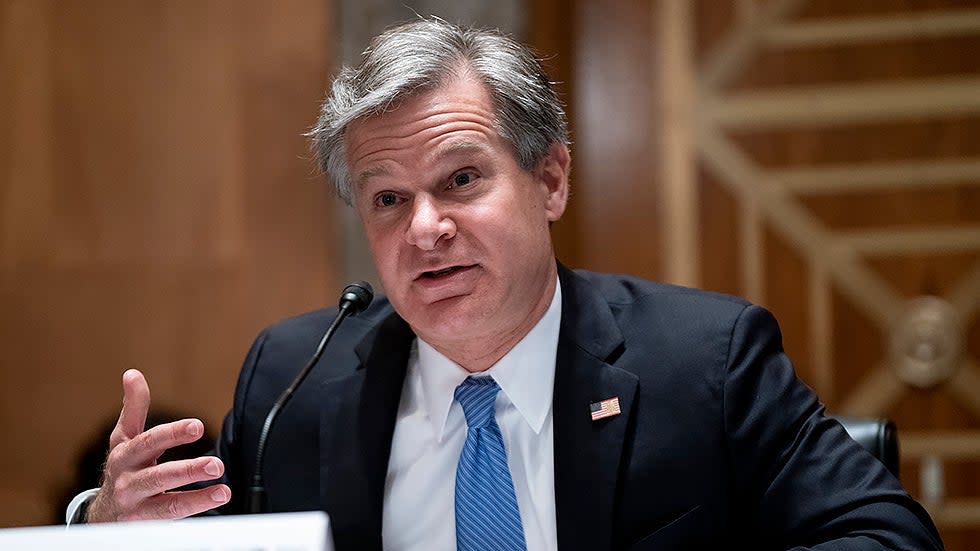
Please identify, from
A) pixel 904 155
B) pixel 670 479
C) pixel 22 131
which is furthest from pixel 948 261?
pixel 22 131

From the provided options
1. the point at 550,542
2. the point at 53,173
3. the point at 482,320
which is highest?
the point at 53,173

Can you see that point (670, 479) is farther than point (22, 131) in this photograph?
No

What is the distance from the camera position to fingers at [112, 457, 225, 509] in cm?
160

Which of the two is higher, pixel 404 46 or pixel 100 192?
pixel 404 46

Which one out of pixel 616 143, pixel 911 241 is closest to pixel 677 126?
pixel 616 143

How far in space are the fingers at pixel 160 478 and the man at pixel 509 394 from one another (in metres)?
0.03

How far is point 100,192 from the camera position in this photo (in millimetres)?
3861

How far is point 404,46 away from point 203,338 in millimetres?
2100

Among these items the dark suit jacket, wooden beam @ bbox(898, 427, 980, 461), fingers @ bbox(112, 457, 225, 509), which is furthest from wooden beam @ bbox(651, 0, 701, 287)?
fingers @ bbox(112, 457, 225, 509)

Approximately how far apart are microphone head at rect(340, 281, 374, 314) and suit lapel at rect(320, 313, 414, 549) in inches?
10.6

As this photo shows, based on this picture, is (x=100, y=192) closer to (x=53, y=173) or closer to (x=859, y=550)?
(x=53, y=173)

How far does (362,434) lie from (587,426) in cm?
40

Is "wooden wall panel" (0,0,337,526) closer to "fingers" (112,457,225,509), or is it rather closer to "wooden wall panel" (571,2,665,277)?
"wooden wall panel" (571,2,665,277)

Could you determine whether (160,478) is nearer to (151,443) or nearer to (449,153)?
(151,443)
